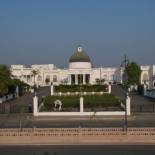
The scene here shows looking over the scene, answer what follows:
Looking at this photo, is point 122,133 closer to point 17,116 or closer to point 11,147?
point 11,147

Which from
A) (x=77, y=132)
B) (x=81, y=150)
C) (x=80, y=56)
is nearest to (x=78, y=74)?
(x=80, y=56)

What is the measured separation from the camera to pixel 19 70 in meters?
165

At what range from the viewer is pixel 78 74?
120 m

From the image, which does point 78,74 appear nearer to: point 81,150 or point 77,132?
point 77,132

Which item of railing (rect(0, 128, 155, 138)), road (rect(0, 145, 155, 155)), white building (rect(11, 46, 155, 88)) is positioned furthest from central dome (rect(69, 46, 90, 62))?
road (rect(0, 145, 155, 155))

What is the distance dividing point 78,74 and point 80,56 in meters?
6.61

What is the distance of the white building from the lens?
11662cm

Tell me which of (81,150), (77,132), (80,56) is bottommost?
(81,150)

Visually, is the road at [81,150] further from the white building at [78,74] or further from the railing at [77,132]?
the white building at [78,74]

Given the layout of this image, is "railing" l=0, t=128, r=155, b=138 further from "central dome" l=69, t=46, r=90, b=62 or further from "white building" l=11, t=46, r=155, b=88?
"central dome" l=69, t=46, r=90, b=62

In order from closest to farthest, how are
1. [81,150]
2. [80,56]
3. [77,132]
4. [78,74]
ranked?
[81,150] < [77,132] < [80,56] < [78,74]

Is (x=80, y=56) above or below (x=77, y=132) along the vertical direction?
above

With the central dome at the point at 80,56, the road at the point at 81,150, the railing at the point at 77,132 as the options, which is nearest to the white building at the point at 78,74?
the central dome at the point at 80,56

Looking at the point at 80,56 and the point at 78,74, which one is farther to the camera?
the point at 78,74
